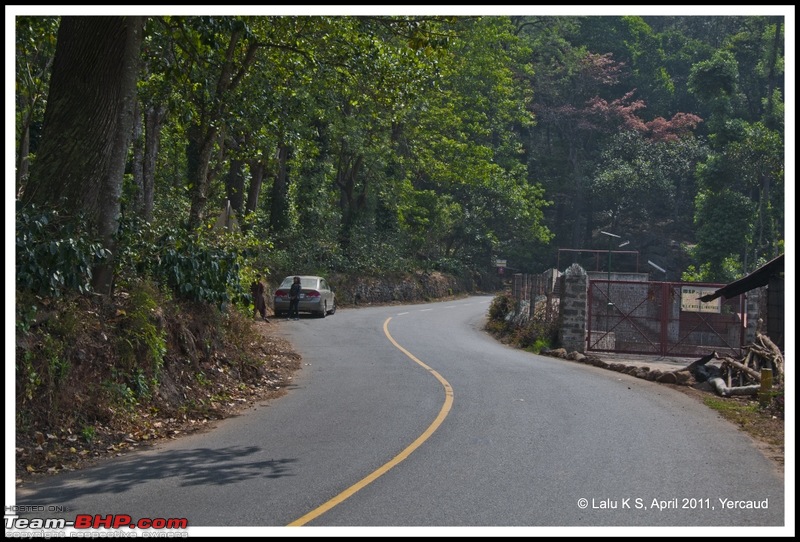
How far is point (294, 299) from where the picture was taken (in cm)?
3303

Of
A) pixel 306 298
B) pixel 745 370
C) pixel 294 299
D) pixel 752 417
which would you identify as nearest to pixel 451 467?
pixel 752 417

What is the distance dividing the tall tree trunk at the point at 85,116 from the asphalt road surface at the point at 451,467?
4.07 metres

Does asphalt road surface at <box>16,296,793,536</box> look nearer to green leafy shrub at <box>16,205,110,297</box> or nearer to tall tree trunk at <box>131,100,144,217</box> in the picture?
green leafy shrub at <box>16,205,110,297</box>

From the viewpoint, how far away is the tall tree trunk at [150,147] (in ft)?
68.1

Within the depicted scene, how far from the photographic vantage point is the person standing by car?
32969mm

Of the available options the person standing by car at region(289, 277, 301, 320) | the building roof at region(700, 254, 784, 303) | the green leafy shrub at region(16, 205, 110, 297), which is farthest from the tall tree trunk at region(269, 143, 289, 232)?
the green leafy shrub at region(16, 205, 110, 297)

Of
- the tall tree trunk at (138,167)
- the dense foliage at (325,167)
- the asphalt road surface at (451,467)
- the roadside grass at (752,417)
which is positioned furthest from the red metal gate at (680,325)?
the tall tree trunk at (138,167)

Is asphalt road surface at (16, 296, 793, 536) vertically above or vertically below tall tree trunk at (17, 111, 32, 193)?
below

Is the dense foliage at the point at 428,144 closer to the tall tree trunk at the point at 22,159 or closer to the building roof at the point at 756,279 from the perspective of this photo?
the tall tree trunk at the point at 22,159

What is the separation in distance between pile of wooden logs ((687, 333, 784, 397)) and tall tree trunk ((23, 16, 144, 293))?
11.5 metres

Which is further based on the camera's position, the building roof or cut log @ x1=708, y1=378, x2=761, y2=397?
the building roof

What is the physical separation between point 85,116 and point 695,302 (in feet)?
62.2

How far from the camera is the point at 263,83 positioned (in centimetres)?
2047

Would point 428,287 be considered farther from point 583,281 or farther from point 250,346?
point 250,346
